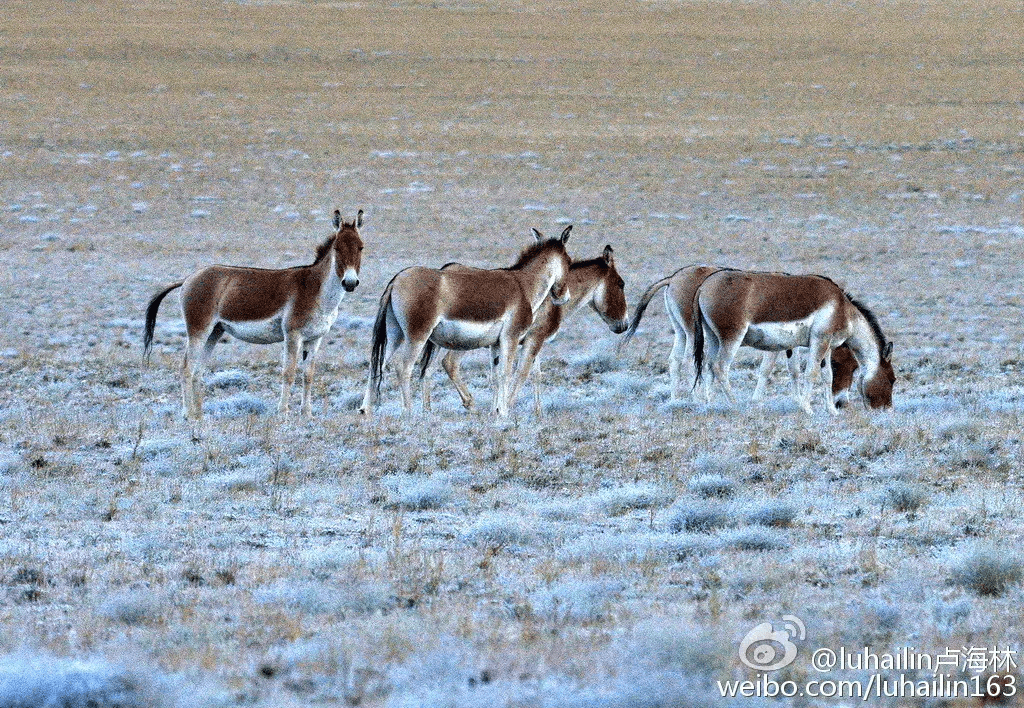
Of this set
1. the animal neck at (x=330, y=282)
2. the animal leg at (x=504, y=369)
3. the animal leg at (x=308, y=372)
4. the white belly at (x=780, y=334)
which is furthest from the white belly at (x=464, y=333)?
the white belly at (x=780, y=334)

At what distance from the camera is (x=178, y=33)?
222 ft

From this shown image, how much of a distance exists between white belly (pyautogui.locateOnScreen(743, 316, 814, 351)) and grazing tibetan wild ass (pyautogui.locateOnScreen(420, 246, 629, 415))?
6.91ft

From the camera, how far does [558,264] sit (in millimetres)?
14703

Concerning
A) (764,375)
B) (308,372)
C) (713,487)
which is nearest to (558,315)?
(764,375)

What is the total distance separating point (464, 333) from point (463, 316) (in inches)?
7.2

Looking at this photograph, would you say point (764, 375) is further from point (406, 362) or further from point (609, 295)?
point (406, 362)

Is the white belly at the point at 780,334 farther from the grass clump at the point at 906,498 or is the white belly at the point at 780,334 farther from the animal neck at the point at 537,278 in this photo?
the grass clump at the point at 906,498

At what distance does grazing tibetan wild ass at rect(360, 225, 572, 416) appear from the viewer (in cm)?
1353

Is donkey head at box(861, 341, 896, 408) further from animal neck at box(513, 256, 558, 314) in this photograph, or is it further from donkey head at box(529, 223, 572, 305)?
animal neck at box(513, 256, 558, 314)

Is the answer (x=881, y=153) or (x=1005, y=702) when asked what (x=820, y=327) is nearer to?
(x=1005, y=702)

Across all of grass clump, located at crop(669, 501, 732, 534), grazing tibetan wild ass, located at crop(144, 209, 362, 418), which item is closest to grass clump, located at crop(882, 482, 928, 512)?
grass clump, located at crop(669, 501, 732, 534)

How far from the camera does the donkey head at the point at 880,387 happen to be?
14531mm

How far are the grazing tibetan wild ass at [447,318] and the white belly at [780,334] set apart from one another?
2283mm

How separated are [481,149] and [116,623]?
38.8 meters
